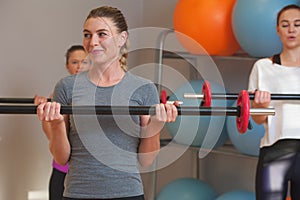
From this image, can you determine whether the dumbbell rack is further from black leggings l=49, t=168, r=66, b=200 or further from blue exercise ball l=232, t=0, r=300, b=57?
black leggings l=49, t=168, r=66, b=200

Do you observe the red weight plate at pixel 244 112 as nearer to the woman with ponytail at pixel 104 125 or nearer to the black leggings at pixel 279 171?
the woman with ponytail at pixel 104 125

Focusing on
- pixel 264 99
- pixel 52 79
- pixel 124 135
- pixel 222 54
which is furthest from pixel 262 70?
pixel 52 79

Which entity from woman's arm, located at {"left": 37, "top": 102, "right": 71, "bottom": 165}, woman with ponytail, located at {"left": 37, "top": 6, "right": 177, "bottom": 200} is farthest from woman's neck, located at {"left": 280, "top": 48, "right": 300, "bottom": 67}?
woman's arm, located at {"left": 37, "top": 102, "right": 71, "bottom": 165}

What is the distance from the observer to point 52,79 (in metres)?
3.44

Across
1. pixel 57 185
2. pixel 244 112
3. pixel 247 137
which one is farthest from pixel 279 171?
pixel 57 185

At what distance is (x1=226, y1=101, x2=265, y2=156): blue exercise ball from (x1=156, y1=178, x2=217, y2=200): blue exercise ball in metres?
0.35

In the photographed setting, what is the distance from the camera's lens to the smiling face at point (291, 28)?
7.55 ft

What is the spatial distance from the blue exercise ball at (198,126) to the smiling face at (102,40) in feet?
3.74

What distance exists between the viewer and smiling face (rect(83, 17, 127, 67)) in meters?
1.65

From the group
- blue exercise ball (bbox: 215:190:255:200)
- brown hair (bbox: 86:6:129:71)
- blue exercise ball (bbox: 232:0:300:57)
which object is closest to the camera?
brown hair (bbox: 86:6:129:71)

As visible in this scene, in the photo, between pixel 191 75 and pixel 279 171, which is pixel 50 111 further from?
pixel 191 75

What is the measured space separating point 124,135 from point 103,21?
14.7 inches

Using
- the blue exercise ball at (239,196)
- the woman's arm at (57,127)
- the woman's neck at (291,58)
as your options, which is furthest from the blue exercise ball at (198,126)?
the woman's arm at (57,127)

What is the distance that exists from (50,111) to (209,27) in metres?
1.35
